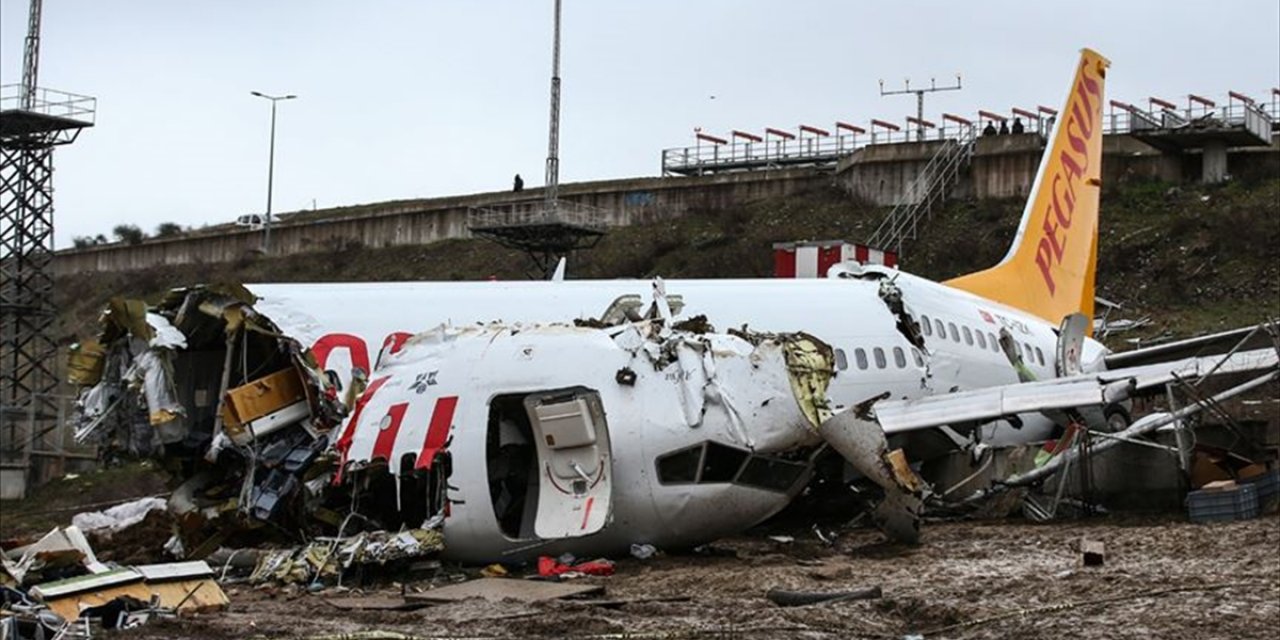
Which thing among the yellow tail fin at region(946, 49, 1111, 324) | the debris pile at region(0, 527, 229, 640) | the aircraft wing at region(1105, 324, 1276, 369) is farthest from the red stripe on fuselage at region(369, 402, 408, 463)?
the yellow tail fin at region(946, 49, 1111, 324)

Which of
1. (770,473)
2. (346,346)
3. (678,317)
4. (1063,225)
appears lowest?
(770,473)

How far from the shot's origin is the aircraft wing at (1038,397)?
1842cm

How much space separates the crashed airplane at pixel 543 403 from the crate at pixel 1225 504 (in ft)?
5.23

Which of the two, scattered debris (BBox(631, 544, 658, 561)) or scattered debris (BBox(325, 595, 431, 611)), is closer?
scattered debris (BBox(325, 595, 431, 611))

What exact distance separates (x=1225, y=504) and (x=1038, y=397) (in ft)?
7.71

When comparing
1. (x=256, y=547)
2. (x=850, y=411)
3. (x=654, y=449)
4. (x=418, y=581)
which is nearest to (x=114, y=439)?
(x=256, y=547)

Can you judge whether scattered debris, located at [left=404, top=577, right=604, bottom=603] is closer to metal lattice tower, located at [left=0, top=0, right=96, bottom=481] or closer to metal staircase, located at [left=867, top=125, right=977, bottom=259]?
metal lattice tower, located at [left=0, top=0, right=96, bottom=481]

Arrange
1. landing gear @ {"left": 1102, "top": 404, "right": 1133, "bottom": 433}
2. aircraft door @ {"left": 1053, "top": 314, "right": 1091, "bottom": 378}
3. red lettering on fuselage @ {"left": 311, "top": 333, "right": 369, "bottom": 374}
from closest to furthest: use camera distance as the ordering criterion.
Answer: red lettering on fuselage @ {"left": 311, "top": 333, "right": 369, "bottom": 374} < landing gear @ {"left": 1102, "top": 404, "right": 1133, "bottom": 433} < aircraft door @ {"left": 1053, "top": 314, "right": 1091, "bottom": 378}

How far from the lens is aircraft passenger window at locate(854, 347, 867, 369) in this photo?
21.1 m

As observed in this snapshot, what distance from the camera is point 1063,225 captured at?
101ft

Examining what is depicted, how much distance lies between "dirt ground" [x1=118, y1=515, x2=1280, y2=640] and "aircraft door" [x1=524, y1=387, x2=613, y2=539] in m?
0.65

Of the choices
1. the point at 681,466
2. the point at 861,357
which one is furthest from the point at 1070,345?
the point at 681,466

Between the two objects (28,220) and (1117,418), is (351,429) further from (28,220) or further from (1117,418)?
(28,220)

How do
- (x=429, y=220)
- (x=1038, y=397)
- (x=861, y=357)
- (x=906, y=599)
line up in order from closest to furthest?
(x=906, y=599) → (x=1038, y=397) → (x=861, y=357) → (x=429, y=220)
